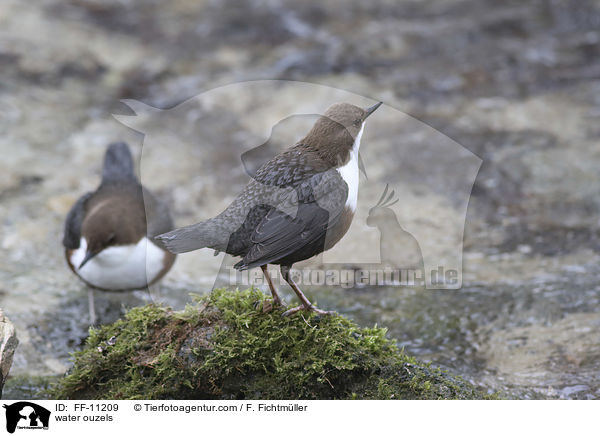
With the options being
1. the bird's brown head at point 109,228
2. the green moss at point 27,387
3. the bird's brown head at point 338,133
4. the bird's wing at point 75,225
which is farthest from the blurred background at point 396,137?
the bird's brown head at point 338,133

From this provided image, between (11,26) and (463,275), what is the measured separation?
6.39 metres

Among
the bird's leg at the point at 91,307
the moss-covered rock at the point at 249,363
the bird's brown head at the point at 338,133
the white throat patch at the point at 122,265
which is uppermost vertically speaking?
the bird's brown head at the point at 338,133

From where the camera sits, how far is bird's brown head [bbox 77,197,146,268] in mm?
3949

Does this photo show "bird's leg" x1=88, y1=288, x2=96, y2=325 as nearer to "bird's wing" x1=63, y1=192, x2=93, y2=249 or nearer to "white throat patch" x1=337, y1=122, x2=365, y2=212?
"bird's wing" x1=63, y1=192, x2=93, y2=249

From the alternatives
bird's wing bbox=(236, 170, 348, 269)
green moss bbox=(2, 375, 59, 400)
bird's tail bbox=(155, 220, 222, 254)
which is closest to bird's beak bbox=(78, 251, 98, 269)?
green moss bbox=(2, 375, 59, 400)

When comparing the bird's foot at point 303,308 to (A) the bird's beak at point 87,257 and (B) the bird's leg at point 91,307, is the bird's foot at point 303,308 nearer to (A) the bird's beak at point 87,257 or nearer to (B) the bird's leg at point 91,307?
(A) the bird's beak at point 87,257

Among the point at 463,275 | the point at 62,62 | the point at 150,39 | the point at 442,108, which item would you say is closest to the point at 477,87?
the point at 442,108

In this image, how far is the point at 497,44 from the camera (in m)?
8.12

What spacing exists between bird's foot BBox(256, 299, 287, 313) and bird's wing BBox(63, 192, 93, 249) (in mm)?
1634

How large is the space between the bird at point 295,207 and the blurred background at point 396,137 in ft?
4.29
